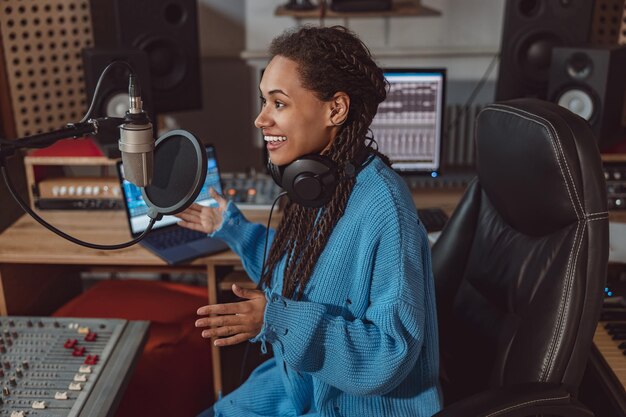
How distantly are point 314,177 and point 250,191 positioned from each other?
0.90 meters

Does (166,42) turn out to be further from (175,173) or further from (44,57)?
(175,173)

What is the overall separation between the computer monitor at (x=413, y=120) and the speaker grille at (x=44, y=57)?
1054 mm

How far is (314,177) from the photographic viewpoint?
1.15 meters

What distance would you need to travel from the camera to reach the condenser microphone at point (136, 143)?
828 millimetres

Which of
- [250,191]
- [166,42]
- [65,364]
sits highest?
[166,42]

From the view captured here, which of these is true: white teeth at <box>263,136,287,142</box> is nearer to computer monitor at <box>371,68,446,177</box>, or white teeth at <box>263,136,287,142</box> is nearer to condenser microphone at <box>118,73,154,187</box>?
condenser microphone at <box>118,73,154,187</box>

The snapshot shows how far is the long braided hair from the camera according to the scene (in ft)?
3.73

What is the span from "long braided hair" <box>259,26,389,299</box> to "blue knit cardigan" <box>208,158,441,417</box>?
23mm

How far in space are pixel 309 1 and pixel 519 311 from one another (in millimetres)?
1512

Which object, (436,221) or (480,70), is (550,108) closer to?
(436,221)

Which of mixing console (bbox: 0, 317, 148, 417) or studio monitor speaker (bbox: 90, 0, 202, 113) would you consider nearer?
mixing console (bbox: 0, 317, 148, 417)

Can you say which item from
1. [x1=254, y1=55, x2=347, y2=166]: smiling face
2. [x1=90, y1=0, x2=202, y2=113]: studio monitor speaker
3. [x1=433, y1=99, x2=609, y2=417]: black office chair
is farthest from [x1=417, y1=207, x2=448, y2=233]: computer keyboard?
[x1=90, y1=0, x2=202, y2=113]: studio monitor speaker

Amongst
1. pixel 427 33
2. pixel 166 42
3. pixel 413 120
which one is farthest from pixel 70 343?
pixel 427 33

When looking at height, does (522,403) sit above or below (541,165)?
below
